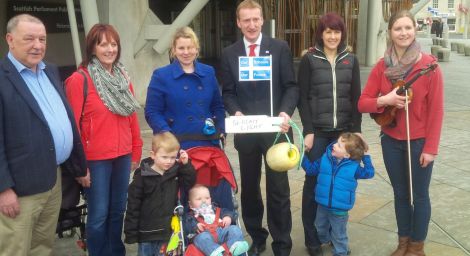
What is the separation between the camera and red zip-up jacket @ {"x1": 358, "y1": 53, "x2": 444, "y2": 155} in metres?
3.56

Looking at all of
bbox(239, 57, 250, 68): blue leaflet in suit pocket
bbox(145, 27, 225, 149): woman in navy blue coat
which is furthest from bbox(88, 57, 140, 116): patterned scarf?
bbox(239, 57, 250, 68): blue leaflet in suit pocket

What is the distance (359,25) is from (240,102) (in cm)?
2151

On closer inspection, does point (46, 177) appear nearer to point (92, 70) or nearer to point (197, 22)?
point (92, 70)

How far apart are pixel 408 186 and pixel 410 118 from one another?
0.59 metres

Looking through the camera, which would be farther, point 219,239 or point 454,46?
point 454,46

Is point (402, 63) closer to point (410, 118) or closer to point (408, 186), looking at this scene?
point (410, 118)

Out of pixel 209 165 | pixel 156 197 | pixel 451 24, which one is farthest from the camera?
pixel 451 24

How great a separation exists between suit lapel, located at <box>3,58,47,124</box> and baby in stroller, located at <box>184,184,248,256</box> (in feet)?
3.91

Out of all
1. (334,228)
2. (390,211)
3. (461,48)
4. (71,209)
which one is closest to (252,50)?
(334,228)

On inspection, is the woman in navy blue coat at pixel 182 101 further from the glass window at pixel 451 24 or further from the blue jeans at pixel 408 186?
the glass window at pixel 451 24

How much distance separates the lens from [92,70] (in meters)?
3.49

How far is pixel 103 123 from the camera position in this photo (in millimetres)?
3549

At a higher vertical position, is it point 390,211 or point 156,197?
point 156,197

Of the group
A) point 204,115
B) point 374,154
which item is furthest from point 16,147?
point 374,154
